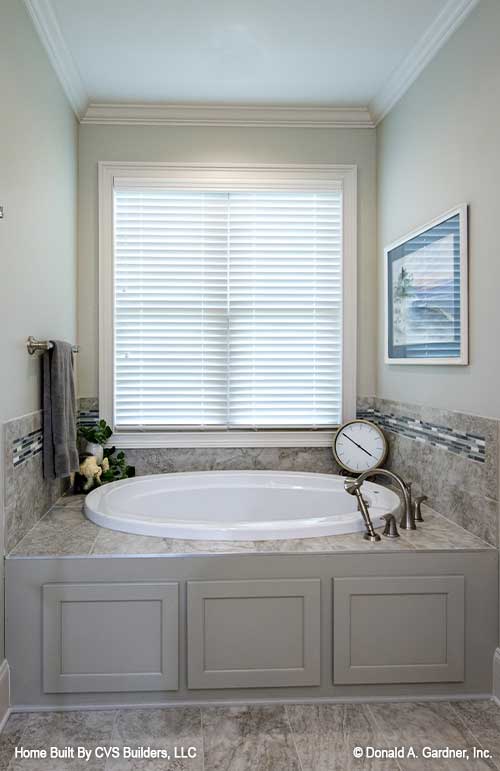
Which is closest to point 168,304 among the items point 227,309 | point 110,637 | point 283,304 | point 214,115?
point 227,309

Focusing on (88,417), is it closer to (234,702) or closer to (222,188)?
(222,188)

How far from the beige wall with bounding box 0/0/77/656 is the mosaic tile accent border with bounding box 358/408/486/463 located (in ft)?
5.83

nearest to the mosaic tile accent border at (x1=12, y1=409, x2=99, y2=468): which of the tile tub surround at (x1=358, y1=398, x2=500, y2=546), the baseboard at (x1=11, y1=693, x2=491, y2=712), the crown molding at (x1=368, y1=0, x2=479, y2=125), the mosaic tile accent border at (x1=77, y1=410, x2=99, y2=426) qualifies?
the mosaic tile accent border at (x1=77, y1=410, x2=99, y2=426)

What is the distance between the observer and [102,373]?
3.20 metres

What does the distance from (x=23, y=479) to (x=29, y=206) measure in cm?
112

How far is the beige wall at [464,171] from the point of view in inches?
80.7

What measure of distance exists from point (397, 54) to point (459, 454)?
1902 mm

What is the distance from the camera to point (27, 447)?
2283mm

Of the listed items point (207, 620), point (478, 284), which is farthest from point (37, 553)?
point (478, 284)

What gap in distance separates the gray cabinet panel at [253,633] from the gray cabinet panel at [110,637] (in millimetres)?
89

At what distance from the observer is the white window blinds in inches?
127

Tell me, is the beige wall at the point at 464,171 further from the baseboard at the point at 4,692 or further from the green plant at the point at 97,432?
the baseboard at the point at 4,692

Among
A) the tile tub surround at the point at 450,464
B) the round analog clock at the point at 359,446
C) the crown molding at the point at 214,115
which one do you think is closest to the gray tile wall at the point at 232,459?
the round analog clock at the point at 359,446

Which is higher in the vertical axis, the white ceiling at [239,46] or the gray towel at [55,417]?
the white ceiling at [239,46]
